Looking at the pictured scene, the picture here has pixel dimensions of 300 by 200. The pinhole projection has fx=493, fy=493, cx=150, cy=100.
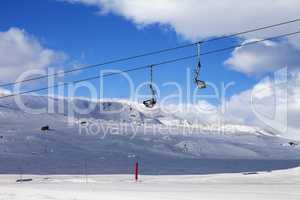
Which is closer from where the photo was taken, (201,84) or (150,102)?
(201,84)

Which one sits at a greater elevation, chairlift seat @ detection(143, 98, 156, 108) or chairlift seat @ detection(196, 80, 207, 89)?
chairlift seat @ detection(196, 80, 207, 89)

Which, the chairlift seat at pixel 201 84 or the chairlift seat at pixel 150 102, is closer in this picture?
the chairlift seat at pixel 201 84

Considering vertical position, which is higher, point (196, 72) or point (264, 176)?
point (196, 72)

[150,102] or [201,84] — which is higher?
[201,84]

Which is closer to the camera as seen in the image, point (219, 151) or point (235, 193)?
point (235, 193)

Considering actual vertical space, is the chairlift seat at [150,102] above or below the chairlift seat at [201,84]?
below

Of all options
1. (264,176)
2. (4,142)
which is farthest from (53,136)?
(264,176)

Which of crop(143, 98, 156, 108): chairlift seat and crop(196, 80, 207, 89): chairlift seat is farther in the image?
crop(143, 98, 156, 108): chairlift seat

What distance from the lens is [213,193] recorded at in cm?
2005

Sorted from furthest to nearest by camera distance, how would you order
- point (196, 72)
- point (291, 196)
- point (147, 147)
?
point (147, 147) < point (196, 72) < point (291, 196)

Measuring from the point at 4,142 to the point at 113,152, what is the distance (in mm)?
19423

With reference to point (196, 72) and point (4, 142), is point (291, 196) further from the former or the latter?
point (4, 142)

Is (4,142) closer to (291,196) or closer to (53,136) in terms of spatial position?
(53,136)

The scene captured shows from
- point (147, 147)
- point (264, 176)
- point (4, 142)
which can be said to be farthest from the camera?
point (147, 147)
